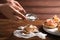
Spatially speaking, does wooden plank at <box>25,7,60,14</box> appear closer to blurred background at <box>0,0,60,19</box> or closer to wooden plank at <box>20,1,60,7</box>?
blurred background at <box>0,0,60,19</box>

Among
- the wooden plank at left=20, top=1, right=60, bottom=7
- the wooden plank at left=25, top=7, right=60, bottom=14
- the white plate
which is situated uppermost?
the wooden plank at left=20, top=1, right=60, bottom=7

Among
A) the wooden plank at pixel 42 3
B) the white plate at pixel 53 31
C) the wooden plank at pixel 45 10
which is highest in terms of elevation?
the wooden plank at pixel 42 3

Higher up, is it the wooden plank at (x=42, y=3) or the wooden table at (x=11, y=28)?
the wooden plank at (x=42, y=3)

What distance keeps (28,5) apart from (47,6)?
382 millimetres

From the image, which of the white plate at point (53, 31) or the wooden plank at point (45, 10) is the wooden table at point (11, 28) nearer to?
the white plate at point (53, 31)

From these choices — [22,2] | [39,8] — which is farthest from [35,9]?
[22,2]

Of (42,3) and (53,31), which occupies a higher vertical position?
(42,3)

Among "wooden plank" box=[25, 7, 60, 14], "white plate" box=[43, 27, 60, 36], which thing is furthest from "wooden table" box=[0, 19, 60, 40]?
"wooden plank" box=[25, 7, 60, 14]

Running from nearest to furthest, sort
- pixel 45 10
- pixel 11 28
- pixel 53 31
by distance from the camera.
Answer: pixel 53 31, pixel 11 28, pixel 45 10

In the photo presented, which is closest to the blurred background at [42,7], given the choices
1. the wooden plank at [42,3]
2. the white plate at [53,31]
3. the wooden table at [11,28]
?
the wooden plank at [42,3]

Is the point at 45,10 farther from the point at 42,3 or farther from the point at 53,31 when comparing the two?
the point at 53,31

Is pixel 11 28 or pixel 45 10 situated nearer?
pixel 11 28

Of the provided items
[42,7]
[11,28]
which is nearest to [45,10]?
[42,7]

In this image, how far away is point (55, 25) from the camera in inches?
53.1
